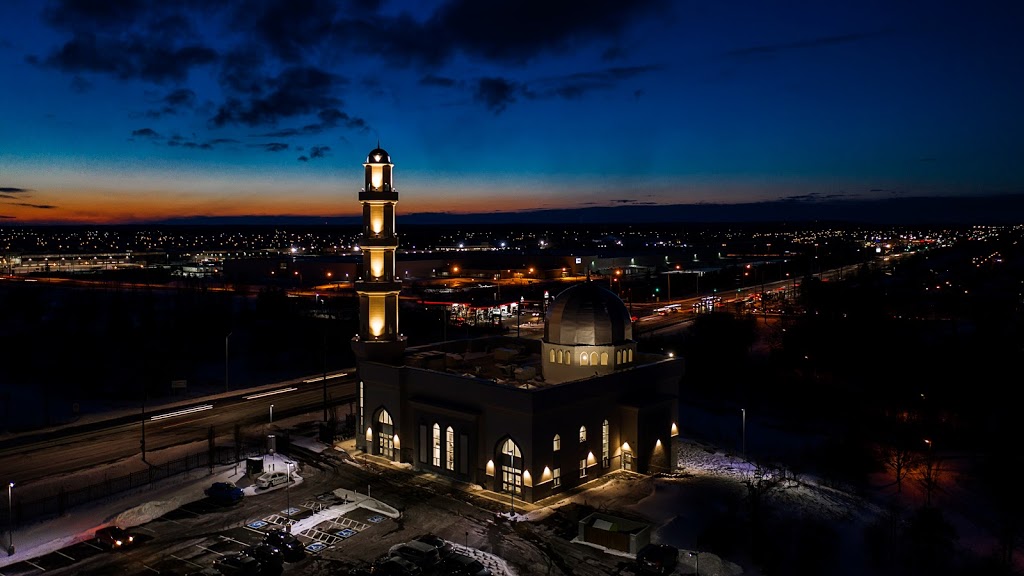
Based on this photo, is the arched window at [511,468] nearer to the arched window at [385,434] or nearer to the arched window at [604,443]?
the arched window at [604,443]

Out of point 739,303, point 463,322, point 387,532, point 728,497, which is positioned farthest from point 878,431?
point 739,303

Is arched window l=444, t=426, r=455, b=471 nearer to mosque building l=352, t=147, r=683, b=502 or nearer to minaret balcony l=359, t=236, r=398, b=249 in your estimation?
mosque building l=352, t=147, r=683, b=502

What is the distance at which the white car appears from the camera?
3450 cm

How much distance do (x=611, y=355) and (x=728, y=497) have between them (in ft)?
29.6

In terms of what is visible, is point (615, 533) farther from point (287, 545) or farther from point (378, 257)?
point (378, 257)

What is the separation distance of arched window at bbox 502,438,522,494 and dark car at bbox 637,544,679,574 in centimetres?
813

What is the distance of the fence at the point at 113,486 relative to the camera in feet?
103

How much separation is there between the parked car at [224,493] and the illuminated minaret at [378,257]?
11274mm

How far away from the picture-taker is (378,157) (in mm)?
43406

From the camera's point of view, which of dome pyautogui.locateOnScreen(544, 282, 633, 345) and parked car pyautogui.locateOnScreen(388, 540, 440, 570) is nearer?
parked car pyautogui.locateOnScreen(388, 540, 440, 570)

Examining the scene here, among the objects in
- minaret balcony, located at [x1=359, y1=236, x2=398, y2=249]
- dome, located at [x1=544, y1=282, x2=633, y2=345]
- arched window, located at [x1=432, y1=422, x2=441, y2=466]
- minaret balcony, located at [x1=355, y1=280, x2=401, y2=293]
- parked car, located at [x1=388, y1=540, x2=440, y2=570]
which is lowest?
parked car, located at [x1=388, y1=540, x2=440, y2=570]

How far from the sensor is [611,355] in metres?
38.9

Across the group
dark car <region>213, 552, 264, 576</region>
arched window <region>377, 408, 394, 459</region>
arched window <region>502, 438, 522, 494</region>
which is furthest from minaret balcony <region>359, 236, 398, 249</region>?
dark car <region>213, 552, 264, 576</region>

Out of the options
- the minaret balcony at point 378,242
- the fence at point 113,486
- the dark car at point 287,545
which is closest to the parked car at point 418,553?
the dark car at point 287,545
